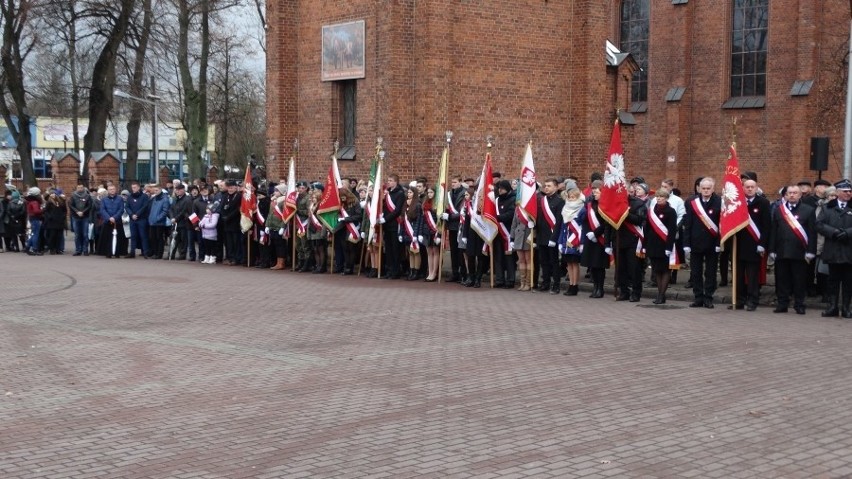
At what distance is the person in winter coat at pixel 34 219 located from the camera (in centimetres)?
2784

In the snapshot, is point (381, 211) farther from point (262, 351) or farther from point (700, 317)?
point (262, 351)

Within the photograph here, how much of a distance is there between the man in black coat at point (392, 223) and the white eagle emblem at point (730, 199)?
657 cm

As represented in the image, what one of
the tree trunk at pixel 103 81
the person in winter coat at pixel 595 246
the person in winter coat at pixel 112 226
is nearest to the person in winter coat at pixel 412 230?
the person in winter coat at pixel 595 246

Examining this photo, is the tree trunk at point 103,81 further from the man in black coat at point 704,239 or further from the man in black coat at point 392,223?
the man in black coat at point 704,239

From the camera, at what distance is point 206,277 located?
64.3 ft

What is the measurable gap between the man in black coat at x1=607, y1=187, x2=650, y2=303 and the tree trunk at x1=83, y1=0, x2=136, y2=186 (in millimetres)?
29593

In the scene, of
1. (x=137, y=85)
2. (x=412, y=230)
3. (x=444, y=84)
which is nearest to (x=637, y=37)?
(x=137, y=85)

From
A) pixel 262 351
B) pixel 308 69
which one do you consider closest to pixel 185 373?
pixel 262 351

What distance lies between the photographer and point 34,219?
28.0 meters

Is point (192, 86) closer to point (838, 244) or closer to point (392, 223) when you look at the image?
point (392, 223)

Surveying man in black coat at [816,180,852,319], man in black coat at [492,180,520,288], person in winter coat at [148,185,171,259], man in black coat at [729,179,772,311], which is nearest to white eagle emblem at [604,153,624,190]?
man in black coat at [729,179,772,311]

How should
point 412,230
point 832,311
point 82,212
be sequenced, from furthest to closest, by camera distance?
point 82,212 < point 412,230 < point 832,311

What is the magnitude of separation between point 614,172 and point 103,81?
3181cm

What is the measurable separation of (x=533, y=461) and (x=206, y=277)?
1398cm
